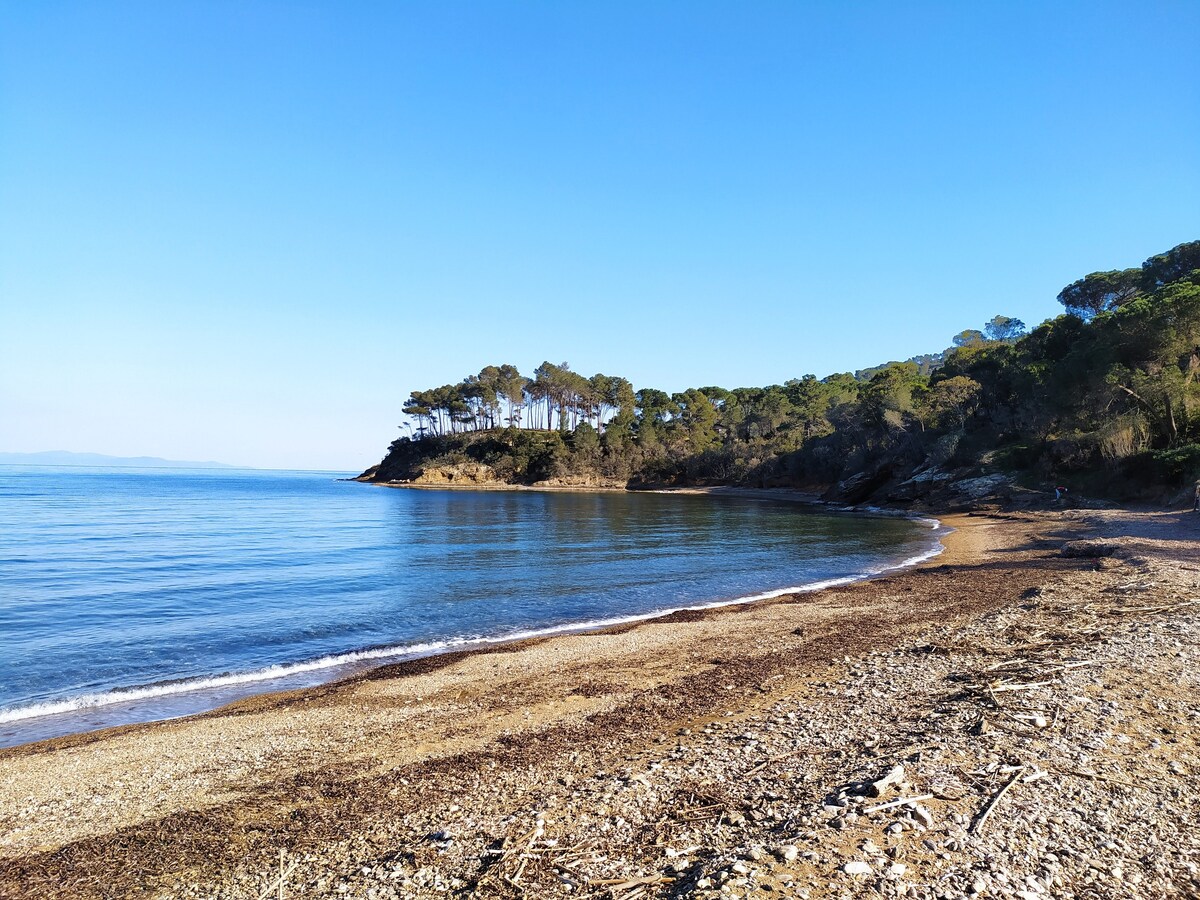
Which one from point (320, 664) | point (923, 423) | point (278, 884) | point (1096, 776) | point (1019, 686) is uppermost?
point (923, 423)

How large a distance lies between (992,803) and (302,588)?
2042cm

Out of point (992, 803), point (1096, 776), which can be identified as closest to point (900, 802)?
point (992, 803)

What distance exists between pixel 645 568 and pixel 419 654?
509 inches

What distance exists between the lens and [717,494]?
3696 inches

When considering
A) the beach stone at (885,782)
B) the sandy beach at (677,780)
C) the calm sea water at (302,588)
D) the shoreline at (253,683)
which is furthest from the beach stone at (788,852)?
the calm sea water at (302,588)

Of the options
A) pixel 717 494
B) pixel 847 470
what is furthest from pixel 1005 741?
pixel 717 494

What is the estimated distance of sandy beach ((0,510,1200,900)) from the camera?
419 centimetres

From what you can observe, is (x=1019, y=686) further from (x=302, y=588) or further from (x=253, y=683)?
(x=302, y=588)

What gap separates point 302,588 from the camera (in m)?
20.6

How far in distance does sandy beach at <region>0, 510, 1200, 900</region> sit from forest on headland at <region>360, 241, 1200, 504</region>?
35.1m

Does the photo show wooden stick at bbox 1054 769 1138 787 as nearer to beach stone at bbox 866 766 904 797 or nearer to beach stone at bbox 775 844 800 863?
beach stone at bbox 866 766 904 797

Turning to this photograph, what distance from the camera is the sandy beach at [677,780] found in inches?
165

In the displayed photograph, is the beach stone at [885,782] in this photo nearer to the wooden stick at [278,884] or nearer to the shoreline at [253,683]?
the wooden stick at [278,884]

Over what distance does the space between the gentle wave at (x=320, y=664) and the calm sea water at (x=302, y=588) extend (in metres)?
0.05
